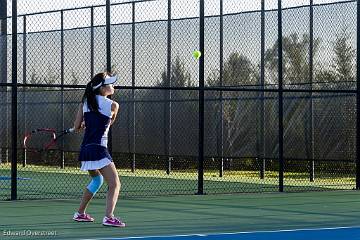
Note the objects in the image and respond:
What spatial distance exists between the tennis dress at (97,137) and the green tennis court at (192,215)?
66cm

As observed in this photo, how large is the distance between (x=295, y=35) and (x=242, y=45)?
129 cm

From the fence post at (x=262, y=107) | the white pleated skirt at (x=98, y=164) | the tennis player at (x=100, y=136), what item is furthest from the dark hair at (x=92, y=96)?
the fence post at (x=262, y=107)

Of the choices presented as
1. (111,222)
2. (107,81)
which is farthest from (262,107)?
(111,222)

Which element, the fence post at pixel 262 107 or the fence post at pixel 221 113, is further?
the fence post at pixel 221 113

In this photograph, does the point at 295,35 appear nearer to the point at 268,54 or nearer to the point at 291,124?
the point at 268,54

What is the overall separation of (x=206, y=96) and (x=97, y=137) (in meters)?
10.1

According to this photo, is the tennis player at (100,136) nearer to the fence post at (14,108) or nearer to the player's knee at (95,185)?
the player's knee at (95,185)

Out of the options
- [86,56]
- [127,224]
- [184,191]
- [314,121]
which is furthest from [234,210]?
[86,56]

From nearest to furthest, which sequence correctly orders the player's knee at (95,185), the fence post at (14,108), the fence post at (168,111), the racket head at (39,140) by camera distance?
the player's knee at (95,185) → the fence post at (14,108) → the fence post at (168,111) → the racket head at (39,140)

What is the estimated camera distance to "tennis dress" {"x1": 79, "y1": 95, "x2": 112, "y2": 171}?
874cm

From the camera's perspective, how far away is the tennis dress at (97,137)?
8742 mm

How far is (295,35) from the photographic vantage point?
59.2ft

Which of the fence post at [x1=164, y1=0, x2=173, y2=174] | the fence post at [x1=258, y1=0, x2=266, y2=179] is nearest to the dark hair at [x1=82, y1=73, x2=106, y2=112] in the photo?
the fence post at [x1=258, y1=0, x2=266, y2=179]

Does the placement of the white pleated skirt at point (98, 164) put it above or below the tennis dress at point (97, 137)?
below
